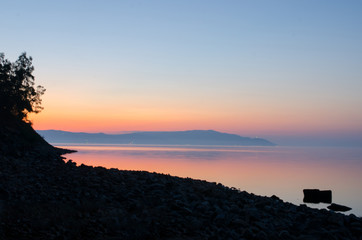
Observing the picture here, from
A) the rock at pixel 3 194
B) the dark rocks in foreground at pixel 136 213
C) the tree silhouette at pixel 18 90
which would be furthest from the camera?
the tree silhouette at pixel 18 90

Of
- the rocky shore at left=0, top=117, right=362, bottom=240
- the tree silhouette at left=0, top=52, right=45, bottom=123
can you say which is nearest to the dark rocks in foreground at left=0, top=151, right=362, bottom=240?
the rocky shore at left=0, top=117, right=362, bottom=240

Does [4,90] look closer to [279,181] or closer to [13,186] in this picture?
[279,181]

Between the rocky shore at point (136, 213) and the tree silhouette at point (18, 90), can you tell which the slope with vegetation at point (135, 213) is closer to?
the rocky shore at point (136, 213)

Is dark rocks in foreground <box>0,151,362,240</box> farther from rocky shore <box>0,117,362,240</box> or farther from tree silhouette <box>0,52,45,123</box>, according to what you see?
tree silhouette <box>0,52,45,123</box>

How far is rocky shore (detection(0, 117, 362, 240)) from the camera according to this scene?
40.5 feet

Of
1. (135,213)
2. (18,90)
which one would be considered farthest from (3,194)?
(18,90)

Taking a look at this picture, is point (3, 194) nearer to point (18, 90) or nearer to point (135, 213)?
point (135, 213)

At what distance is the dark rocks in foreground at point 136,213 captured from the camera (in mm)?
12352

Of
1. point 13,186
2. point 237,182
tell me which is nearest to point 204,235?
point 13,186

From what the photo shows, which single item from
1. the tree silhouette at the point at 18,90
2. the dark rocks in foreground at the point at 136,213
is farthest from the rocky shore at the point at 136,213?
the tree silhouette at the point at 18,90

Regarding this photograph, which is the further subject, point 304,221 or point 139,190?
point 139,190

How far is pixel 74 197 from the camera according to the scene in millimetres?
15672

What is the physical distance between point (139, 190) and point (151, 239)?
533 centimetres

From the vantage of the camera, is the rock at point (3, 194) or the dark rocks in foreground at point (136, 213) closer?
the dark rocks in foreground at point (136, 213)
